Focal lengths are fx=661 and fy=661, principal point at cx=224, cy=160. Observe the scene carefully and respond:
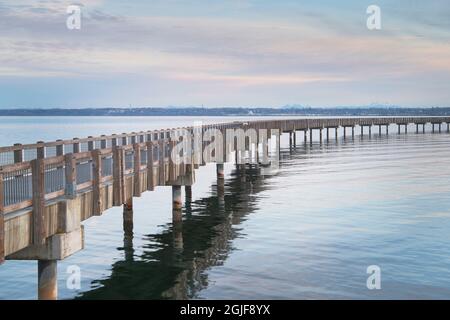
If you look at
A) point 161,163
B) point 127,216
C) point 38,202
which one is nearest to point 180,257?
point 161,163

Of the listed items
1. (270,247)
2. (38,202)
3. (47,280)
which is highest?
(38,202)

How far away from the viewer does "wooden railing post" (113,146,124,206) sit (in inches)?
802

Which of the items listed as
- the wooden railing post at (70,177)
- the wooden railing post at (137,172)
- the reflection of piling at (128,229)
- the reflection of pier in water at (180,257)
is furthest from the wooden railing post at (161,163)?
the wooden railing post at (70,177)

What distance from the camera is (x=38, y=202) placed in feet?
47.5

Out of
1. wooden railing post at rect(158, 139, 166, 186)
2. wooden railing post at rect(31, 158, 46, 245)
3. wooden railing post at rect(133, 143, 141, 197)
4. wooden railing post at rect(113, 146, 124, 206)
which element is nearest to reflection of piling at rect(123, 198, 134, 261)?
wooden railing post at rect(158, 139, 166, 186)

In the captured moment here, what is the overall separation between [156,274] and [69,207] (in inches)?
245

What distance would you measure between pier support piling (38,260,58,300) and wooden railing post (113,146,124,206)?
193 inches

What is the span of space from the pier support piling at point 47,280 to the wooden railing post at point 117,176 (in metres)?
4.90

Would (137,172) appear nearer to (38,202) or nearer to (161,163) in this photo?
(161,163)

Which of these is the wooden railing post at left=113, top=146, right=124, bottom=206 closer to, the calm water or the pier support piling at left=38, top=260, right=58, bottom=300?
the calm water

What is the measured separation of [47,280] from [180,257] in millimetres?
8494

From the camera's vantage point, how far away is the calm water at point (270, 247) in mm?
19531

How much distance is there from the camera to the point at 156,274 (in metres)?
21.3
